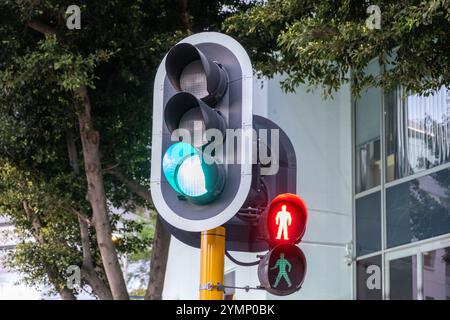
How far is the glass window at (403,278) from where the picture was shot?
12211 millimetres

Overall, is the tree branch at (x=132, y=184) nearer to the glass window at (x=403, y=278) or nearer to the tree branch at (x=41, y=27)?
the tree branch at (x=41, y=27)

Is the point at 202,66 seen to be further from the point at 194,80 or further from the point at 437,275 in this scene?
the point at 437,275

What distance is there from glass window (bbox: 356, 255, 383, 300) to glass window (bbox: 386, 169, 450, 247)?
58cm

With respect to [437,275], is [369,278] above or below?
above

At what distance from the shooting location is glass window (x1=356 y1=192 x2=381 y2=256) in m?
13.4

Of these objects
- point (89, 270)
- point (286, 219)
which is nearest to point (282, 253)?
point (286, 219)

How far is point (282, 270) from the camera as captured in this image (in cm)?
428

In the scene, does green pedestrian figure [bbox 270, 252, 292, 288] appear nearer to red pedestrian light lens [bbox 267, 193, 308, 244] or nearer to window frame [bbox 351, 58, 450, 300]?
red pedestrian light lens [bbox 267, 193, 308, 244]

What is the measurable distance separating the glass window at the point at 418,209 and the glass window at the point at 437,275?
1.03 feet

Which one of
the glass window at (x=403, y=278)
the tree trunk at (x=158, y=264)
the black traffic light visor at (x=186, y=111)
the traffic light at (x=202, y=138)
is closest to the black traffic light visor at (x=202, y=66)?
the traffic light at (x=202, y=138)

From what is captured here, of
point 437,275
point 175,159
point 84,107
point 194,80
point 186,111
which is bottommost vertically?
point 175,159

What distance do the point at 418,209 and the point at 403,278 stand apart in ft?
3.70

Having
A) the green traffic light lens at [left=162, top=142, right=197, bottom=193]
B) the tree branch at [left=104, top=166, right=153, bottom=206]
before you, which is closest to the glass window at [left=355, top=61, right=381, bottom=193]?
the tree branch at [left=104, top=166, right=153, bottom=206]
